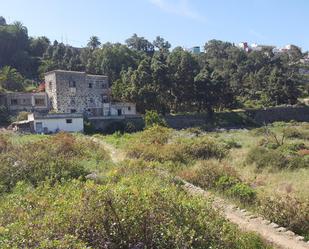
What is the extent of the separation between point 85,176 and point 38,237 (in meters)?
9.21

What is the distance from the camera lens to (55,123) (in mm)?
39938

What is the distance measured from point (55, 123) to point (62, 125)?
0.69m

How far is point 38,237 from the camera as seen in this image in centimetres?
703

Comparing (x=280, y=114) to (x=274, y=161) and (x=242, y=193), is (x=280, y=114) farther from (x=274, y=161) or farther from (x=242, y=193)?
(x=242, y=193)

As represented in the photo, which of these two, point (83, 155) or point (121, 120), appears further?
point (121, 120)

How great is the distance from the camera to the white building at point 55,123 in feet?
128

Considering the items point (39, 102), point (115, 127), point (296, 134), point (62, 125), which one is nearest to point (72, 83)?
point (39, 102)

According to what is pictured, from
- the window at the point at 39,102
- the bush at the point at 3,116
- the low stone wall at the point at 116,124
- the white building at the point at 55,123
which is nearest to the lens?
A: the white building at the point at 55,123

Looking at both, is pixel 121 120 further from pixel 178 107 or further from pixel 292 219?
pixel 292 219

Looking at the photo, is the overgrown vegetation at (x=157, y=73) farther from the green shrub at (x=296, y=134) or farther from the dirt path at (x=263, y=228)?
the dirt path at (x=263, y=228)

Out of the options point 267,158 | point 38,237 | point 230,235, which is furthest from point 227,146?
point 38,237

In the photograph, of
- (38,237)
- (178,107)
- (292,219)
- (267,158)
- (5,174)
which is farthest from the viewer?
(178,107)

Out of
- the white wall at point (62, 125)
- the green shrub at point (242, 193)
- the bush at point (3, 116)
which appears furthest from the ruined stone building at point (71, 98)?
the green shrub at point (242, 193)

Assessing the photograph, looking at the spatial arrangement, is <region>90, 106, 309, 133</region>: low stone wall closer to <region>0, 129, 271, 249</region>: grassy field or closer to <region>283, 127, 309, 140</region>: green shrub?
<region>283, 127, 309, 140</region>: green shrub
